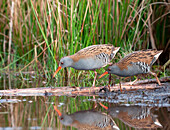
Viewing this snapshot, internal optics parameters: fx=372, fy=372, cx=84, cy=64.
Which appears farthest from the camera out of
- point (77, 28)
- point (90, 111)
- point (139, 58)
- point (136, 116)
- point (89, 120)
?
point (77, 28)

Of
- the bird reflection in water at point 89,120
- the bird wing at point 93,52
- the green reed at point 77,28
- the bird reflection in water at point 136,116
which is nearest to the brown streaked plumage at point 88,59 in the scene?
the bird wing at point 93,52

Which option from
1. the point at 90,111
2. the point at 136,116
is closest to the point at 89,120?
the point at 90,111

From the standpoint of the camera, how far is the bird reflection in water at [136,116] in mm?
3871

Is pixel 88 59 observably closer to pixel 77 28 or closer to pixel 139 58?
pixel 139 58

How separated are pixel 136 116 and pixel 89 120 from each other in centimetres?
57

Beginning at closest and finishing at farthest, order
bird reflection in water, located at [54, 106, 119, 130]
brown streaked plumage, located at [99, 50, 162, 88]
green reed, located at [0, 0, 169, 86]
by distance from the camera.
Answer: bird reflection in water, located at [54, 106, 119, 130], brown streaked plumage, located at [99, 50, 162, 88], green reed, located at [0, 0, 169, 86]

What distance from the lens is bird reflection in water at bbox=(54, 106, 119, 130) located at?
3861 millimetres

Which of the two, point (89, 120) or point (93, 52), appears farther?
point (93, 52)

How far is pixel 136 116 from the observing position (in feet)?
14.1

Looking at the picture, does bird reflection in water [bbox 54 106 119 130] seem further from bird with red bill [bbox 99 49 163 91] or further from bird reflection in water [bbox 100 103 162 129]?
bird with red bill [bbox 99 49 163 91]

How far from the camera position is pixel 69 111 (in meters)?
4.61

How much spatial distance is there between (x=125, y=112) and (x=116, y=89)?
4.53 ft

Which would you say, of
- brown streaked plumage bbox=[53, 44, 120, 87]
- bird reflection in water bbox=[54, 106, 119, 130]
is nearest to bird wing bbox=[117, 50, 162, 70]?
brown streaked plumage bbox=[53, 44, 120, 87]

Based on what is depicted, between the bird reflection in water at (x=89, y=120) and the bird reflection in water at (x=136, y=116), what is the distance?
0.16 metres
